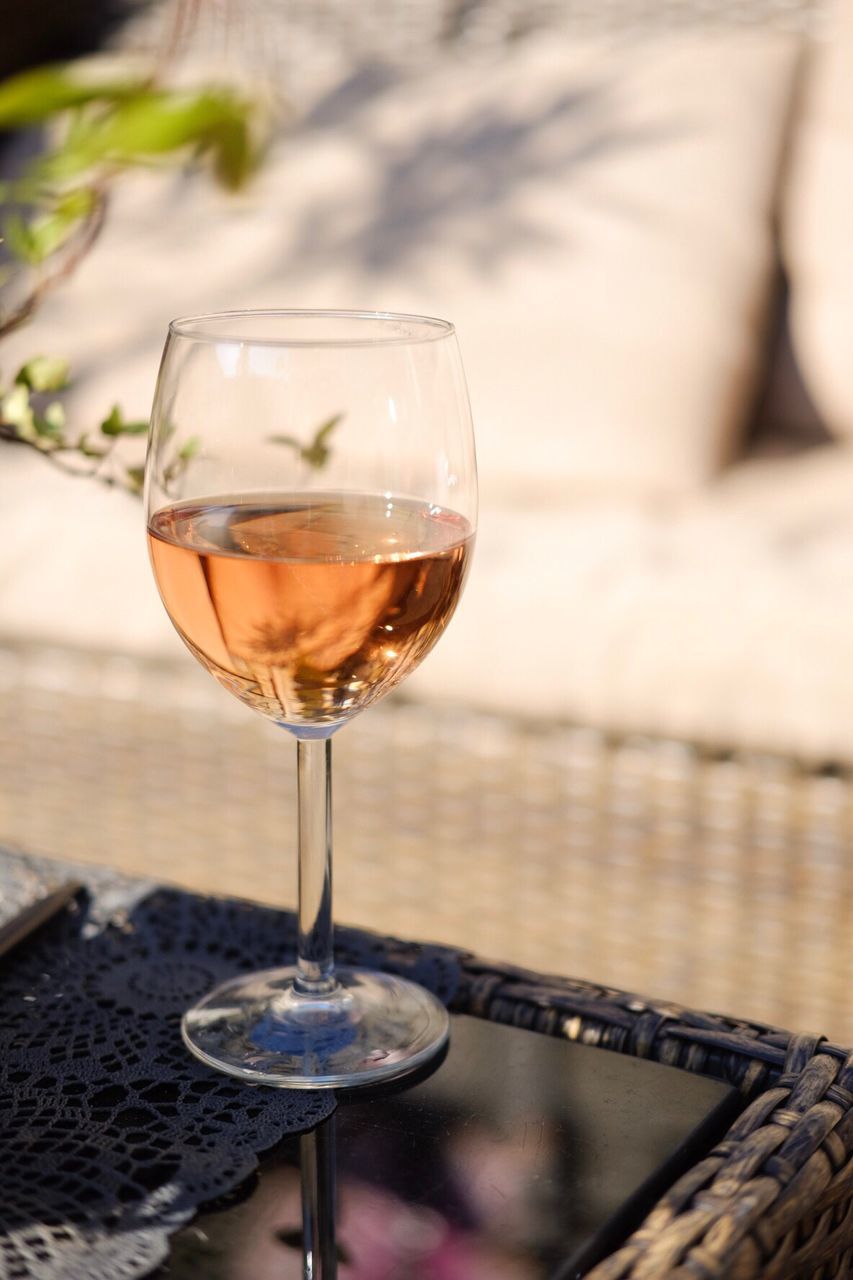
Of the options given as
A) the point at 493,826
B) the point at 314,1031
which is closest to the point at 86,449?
the point at 314,1031

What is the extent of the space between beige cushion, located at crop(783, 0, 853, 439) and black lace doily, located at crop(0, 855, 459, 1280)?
1.35m

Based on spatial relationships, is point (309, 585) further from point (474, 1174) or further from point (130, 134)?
point (130, 134)

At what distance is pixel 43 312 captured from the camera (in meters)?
2.00

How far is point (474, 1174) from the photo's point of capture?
549 mm

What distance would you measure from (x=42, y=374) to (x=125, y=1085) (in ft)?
1.08

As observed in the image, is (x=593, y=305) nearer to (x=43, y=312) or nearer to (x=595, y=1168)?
→ (x=43, y=312)

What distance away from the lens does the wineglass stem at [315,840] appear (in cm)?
64

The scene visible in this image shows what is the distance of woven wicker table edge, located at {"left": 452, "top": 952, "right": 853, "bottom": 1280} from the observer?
495mm

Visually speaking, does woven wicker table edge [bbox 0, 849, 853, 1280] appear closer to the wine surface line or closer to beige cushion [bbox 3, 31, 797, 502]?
the wine surface line

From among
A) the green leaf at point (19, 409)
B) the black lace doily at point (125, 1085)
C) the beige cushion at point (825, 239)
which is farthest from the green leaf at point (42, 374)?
the beige cushion at point (825, 239)

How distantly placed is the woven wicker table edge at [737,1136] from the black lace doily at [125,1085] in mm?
53

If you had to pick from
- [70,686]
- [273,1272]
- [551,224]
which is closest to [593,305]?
[551,224]

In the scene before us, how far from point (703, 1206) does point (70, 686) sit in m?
1.18

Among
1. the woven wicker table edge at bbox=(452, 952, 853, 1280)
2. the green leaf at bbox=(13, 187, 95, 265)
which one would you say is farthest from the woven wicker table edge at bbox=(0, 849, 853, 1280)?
the green leaf at bbox=(13, 187, 95, 265)
